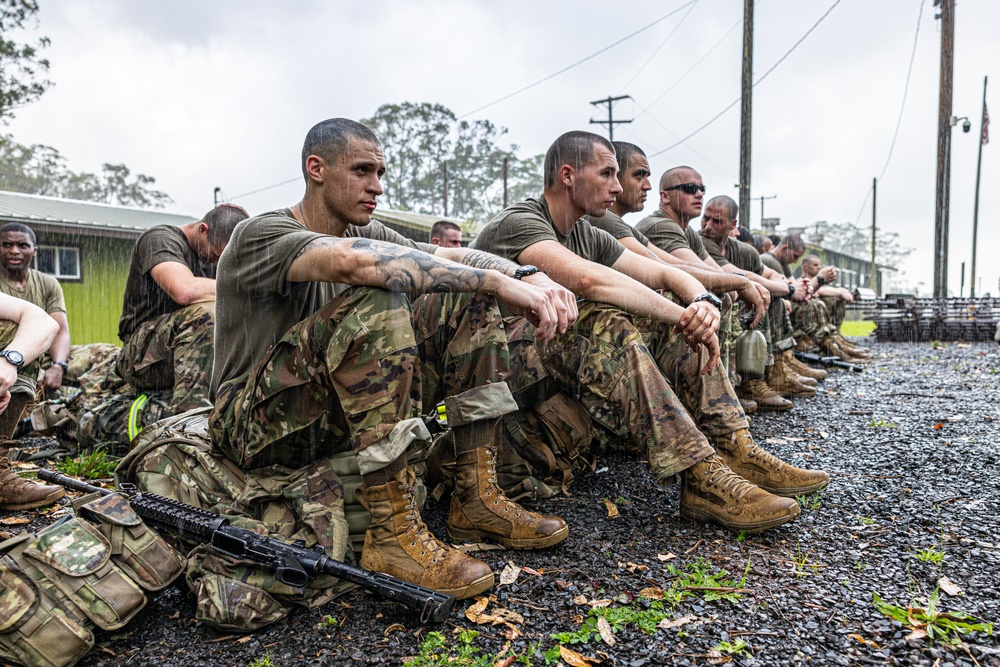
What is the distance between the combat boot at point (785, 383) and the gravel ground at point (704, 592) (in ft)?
8.41

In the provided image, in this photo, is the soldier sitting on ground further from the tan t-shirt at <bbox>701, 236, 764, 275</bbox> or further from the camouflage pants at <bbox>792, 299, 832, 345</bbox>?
the camouflage pants at <bbox>792, 299, 832, 345</bbox>

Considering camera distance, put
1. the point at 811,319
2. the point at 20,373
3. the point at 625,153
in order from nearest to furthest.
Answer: the point at 20,373, the point at 625,153, the point at 811,319

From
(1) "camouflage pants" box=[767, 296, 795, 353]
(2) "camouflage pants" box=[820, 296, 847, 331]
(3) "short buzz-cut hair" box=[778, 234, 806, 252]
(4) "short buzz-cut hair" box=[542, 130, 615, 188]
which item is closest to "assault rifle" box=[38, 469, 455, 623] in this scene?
(4) "short buzz-cut hair" box=[542, 130, 615, 188]

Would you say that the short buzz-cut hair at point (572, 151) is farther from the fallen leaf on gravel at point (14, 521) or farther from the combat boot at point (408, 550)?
the fallen leaf on gravel at point (14, 521)

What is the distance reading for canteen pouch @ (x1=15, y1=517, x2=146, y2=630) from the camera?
6.23 ft

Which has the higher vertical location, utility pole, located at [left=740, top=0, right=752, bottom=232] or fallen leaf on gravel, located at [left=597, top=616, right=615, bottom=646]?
utility pole, located at [left=740, top=0, right=752, bottom=232]

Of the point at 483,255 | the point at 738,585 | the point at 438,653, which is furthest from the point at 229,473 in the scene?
the point at 738,585

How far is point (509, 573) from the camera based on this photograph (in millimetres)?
2291

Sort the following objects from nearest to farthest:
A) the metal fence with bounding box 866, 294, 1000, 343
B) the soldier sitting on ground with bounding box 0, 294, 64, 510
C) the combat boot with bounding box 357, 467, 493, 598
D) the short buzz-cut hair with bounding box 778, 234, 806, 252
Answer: the combat boot with bounding box 357, 467, 493, 598 < the soldier sitting on ground with bounding box 0, 294, 64, 510 < the short buzz-cut hair with bounding box 778, 234, 806, 252 < the metal fence with bounding box 866, 294, 1000, 343

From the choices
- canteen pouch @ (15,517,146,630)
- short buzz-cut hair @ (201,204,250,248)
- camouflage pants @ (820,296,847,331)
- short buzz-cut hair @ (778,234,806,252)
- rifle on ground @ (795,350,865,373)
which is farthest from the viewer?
camouflage pants @ (820,296,847,331)

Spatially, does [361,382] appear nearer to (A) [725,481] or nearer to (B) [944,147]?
(A) [725,481]

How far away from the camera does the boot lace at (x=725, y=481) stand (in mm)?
2520

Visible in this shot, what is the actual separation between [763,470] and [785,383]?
3.57m

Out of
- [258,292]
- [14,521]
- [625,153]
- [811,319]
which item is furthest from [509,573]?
[811,319]
